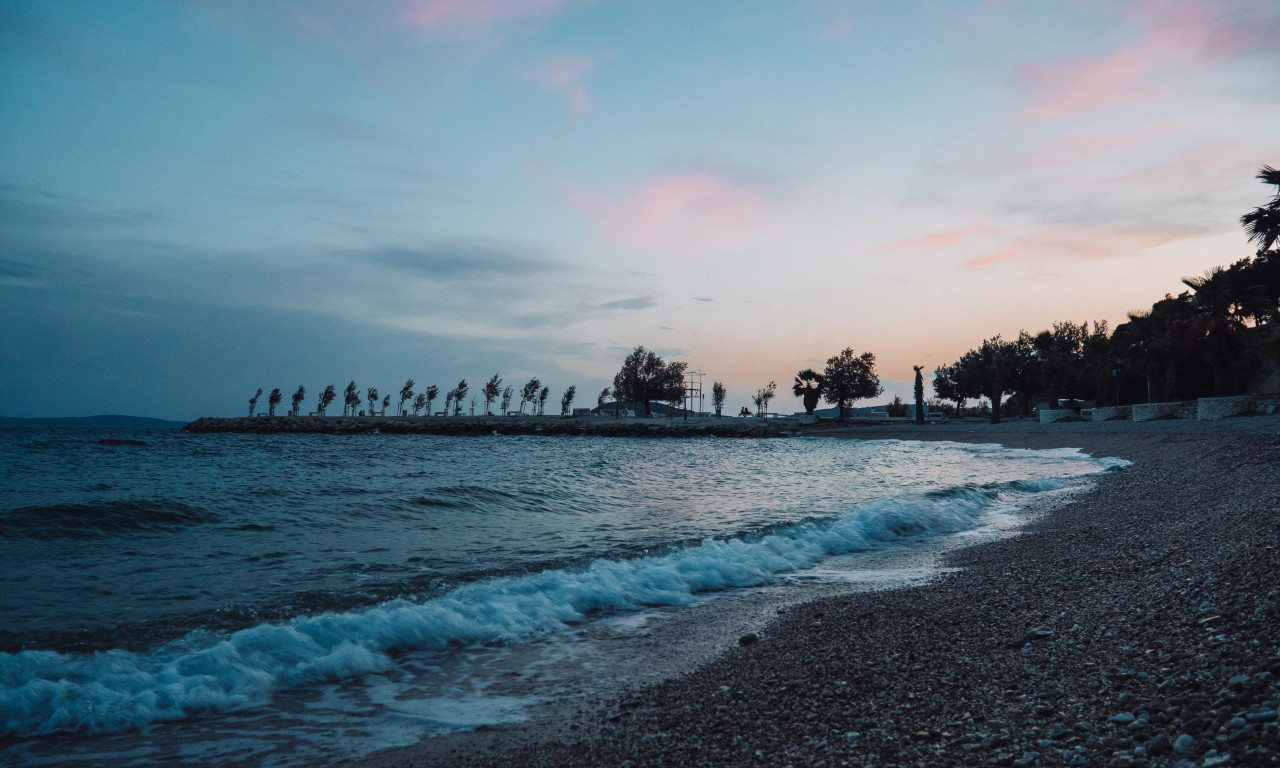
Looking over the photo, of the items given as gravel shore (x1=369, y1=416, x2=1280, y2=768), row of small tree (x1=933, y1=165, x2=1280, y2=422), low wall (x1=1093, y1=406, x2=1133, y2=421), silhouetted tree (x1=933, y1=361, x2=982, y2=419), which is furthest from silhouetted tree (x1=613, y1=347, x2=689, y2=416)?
gravel shore (x1=369, y1=416, x2=1280, y2=768)

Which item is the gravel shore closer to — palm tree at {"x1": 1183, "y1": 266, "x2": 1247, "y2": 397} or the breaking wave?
the breaking wave

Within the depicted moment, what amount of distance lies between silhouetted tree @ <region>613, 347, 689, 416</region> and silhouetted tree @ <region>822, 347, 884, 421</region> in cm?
3396

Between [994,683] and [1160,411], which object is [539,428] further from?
[994,683]

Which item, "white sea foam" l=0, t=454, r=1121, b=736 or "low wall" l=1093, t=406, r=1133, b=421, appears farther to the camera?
"low wall" l=1093, t=406, r=1133, b=421

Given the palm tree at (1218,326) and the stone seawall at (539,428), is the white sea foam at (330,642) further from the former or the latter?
the stone seawall at (539,428)

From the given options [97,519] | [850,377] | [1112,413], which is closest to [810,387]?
[850,377]

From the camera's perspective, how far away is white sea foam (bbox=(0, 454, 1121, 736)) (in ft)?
15.8

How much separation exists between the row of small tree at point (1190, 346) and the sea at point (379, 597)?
86.8 ft

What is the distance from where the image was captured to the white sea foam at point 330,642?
189 inches

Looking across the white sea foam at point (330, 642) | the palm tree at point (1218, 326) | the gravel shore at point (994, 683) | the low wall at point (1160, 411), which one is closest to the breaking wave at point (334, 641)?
the white sea foam at point (330, 642)

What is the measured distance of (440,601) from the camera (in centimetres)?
715

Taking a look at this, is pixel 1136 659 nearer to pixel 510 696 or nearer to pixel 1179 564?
pixel 1179 564

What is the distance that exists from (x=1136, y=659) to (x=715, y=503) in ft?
40.6

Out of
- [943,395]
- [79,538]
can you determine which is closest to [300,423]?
[943,395]
